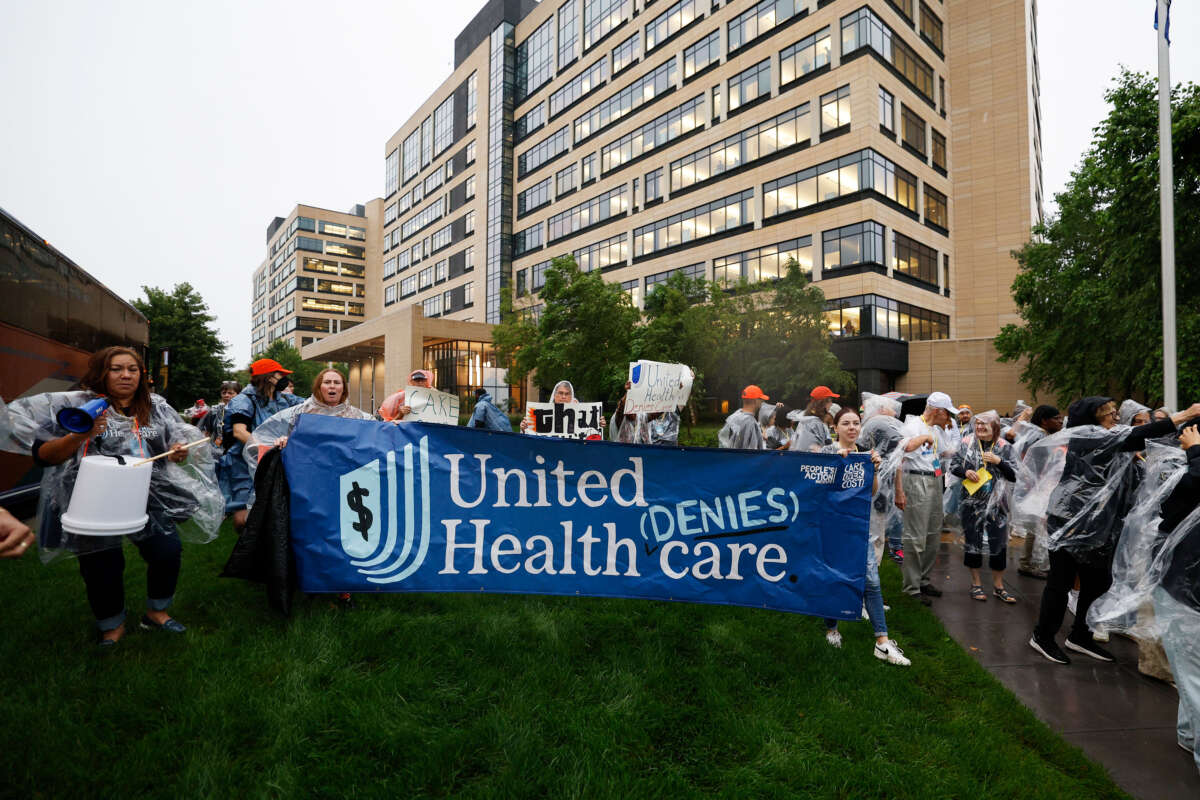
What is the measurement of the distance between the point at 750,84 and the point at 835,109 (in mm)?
6185

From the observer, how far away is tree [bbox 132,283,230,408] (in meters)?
38.2

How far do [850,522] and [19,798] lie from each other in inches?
182

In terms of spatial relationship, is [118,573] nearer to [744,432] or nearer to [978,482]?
[744,432]

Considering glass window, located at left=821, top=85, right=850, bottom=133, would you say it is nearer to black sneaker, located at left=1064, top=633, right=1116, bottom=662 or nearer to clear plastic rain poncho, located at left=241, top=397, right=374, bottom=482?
black sneaker, located at left=1064, top=633, right=1116, bottom=662

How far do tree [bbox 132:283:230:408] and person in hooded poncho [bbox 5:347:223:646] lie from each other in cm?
4193

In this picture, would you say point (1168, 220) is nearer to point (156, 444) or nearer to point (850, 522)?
point (850, 522)

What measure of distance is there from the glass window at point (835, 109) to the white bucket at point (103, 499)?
3485 cm

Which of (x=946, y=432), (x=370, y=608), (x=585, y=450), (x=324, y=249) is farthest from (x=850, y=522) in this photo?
(x=324, y=249)

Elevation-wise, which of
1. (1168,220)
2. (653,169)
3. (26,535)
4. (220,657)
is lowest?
(220,657)

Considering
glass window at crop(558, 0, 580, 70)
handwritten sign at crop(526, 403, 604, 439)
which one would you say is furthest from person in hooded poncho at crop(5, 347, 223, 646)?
glass window at crop(558, 0, 580, 70)

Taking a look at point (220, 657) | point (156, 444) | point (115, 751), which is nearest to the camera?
point (115, 751)

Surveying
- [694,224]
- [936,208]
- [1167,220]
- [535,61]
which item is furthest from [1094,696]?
[535,61]

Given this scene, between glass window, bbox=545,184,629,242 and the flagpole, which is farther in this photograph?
glass window, bbox=545,184,629,242

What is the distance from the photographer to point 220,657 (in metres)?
3.49
